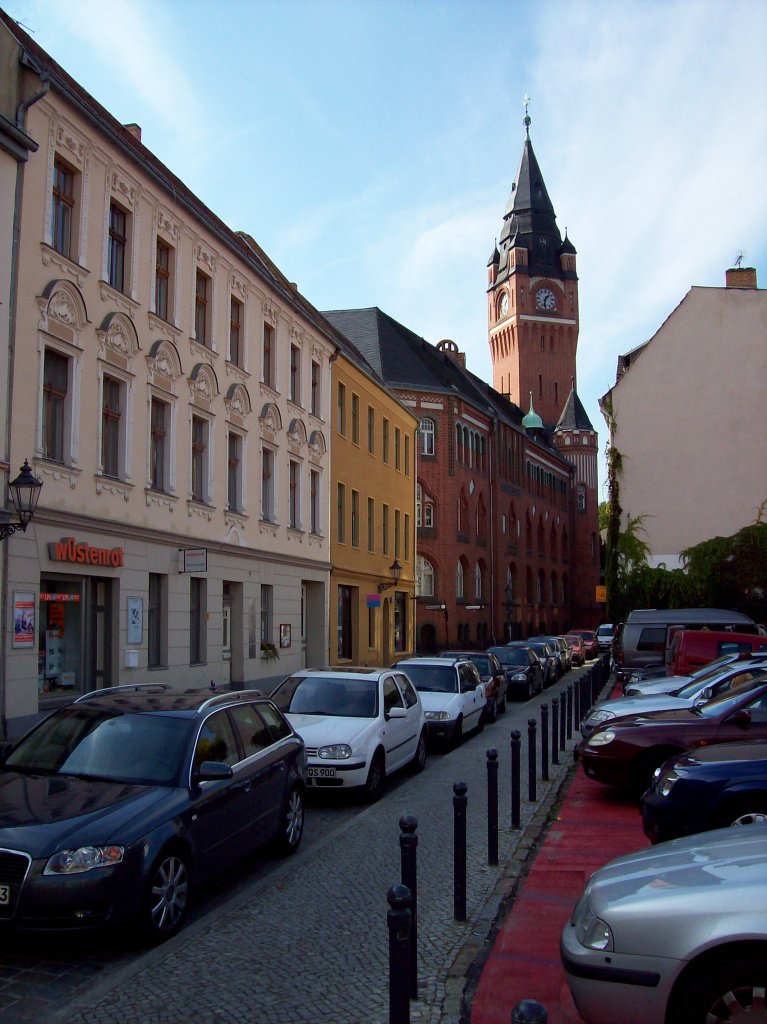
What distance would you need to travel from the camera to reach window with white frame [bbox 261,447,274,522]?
976 inches

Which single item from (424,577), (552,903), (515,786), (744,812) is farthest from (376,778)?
(424,577)

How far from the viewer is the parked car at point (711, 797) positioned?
23.1 ft

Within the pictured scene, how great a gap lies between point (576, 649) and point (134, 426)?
1284 inches

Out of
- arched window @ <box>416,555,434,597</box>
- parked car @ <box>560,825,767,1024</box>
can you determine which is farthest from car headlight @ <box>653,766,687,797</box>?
arched window @ <box>416,555,434,597</box>

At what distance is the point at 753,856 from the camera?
14.5 feet

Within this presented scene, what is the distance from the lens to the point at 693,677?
1557 centimetres

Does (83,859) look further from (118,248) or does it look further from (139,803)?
(118,248)

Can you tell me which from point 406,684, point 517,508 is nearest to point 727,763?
point 406,684

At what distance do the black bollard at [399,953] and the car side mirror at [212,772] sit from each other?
2674 mm

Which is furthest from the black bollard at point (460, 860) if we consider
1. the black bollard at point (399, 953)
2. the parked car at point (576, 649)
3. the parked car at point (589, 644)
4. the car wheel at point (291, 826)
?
the parked car at point (589, 644)

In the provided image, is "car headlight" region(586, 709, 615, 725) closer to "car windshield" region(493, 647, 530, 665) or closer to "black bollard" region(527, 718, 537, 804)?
"black bollard" region(527, 718, 537, 804)

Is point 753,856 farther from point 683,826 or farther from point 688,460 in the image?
point 688,460

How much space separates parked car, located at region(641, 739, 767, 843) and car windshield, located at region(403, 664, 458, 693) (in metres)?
10.0

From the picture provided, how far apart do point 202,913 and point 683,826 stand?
11.4ft
